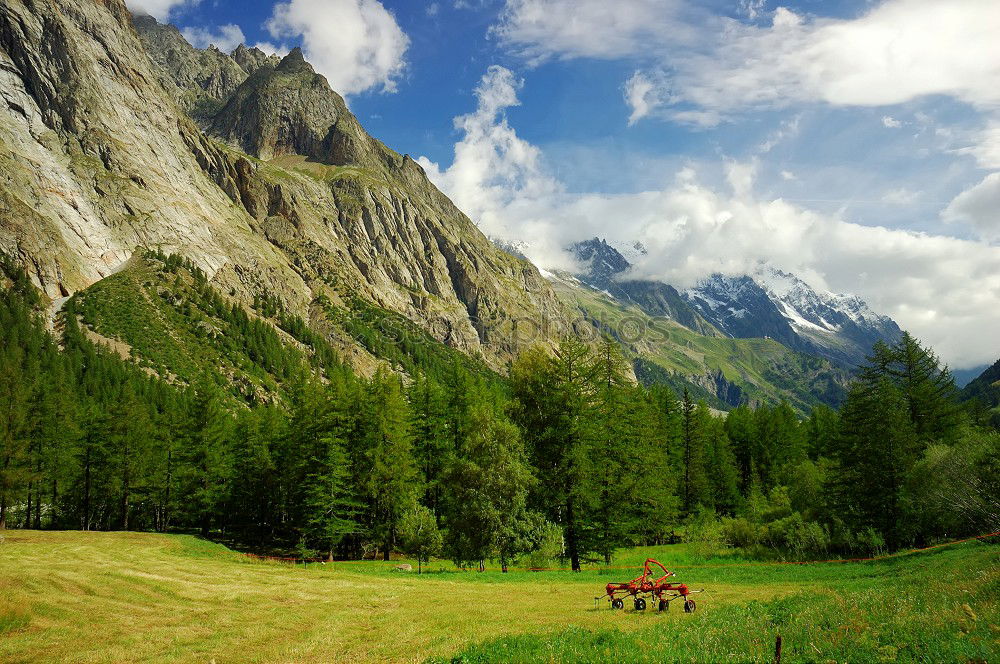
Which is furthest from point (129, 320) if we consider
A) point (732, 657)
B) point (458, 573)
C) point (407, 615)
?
point (732, 657)

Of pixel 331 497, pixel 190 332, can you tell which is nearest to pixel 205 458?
pixel 331 497

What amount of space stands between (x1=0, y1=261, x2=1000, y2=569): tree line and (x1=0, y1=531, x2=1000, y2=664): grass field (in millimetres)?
6743

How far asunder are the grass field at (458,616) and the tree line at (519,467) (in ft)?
22.1

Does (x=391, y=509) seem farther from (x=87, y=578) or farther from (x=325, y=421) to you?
(x=87, y=578)

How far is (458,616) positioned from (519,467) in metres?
16.1

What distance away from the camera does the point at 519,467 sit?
33.5 m

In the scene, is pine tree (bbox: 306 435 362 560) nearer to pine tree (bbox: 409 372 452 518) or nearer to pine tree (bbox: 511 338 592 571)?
pine tree (bbox: 409 372 452 518)

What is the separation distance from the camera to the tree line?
3353 cm

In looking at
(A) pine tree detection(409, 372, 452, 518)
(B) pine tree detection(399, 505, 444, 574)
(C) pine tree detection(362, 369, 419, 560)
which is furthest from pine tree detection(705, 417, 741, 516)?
(B) pine tree detection(399, 505, 444, 574)

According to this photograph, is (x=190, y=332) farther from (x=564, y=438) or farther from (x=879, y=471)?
(x=879, y=471)

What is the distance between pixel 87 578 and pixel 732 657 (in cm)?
2150

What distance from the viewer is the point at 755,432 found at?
70.6m

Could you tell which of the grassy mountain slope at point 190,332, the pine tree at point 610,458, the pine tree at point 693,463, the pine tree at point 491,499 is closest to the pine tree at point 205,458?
the pine tree at point 491,499

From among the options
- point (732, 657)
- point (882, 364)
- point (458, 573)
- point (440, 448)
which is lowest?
point (458, 573)
